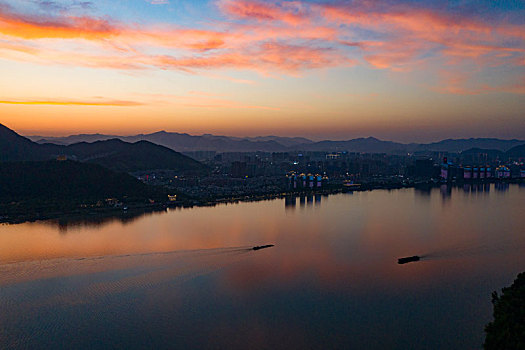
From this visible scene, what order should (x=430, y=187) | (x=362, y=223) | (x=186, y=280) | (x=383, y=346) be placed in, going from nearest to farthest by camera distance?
(x=383, y=346), (x=186, y=280), (x=362, y=223), (x=430, y=187)

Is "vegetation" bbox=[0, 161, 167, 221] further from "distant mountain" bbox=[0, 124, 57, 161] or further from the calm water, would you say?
"distant mountain" bbox=[0, 124, 57, 161]

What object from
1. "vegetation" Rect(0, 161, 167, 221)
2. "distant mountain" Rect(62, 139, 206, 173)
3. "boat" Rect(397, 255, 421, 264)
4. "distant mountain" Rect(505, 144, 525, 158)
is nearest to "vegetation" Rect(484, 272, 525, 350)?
"boat" Rect(397, 255, 421, 264)

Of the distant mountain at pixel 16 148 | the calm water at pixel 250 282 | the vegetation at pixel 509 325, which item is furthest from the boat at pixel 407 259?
A: the distant mountain at pixel 16 148

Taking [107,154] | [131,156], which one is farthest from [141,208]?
[107,154]

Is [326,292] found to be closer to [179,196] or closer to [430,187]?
[179,196]

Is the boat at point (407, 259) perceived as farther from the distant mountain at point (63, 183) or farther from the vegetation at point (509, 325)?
the distant mountain at point (63, 183)

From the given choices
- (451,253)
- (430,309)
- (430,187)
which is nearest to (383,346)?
(430,309)
